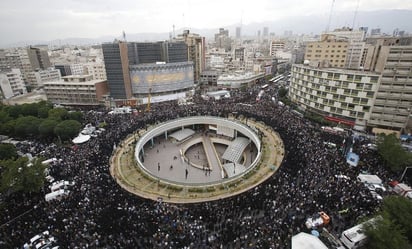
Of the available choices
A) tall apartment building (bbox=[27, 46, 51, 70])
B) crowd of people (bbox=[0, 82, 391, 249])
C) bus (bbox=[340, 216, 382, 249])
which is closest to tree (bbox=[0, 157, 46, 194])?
crowd of people (bbox=[0, 82, 391, 249])

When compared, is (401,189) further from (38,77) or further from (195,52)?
(38,77)

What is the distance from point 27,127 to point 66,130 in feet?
27.3

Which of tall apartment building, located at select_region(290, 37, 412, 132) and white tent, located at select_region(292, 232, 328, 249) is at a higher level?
tall apartment building, located at select_region(290, 37, 412, 132)

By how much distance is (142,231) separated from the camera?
18500 mm

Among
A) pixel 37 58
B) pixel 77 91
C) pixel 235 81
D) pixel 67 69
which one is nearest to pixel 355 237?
pixel 235 81

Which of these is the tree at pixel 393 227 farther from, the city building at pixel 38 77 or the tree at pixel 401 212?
the city building at pixel 38 77

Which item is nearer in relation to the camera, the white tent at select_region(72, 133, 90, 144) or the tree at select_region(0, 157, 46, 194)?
the tree at select_region(0, 157, 46, 194)

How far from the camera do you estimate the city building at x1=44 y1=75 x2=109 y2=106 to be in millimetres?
56500

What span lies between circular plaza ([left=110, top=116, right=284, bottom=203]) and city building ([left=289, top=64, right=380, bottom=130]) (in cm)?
1538

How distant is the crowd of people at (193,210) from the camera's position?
58.9 feet

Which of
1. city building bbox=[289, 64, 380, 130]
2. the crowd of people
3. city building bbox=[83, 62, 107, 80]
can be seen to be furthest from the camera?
city building bbox=[83, 62, 107, 80]

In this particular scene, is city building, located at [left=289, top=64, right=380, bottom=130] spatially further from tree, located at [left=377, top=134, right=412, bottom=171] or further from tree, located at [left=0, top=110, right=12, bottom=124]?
tree, located at [left=0, top=110, right=12, bottom=124]

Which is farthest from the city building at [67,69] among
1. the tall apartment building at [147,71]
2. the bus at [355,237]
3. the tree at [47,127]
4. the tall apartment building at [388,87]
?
the bus at [355,237]

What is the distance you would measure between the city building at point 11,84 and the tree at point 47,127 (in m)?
48.1
